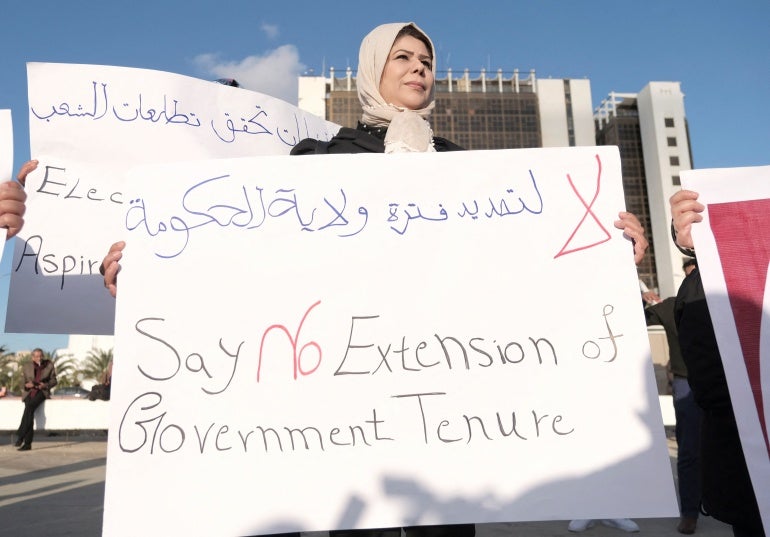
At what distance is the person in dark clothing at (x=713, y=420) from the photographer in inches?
58.3

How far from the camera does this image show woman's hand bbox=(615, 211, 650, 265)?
1.51 metres

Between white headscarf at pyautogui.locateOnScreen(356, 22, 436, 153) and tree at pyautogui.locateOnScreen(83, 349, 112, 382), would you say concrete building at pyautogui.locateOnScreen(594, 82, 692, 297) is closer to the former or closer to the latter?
tree at pyautogui.locateOnScreen(83, 349, 112, 382)

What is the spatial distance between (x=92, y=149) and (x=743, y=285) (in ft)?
8.78

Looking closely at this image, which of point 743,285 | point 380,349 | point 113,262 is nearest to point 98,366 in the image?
point 113,262

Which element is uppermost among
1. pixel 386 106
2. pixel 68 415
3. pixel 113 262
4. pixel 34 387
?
pixel 386 106

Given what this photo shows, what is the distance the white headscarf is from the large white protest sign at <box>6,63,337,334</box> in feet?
3.54

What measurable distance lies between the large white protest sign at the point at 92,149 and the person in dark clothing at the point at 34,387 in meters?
7.43

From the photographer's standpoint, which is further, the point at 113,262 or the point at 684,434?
the point at 684,434

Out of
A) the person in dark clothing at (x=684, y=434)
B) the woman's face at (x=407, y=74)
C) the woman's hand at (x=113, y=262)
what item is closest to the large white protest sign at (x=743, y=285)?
the woman's face at (x=407, y=74)

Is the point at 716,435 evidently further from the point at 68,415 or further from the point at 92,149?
the point at 68,415

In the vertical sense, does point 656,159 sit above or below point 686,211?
above

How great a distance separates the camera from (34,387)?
350 inches

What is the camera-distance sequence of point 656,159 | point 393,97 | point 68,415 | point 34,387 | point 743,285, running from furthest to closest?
point 656,159 < point 68,415 < point 34,387 < point 393,97 < point 743,285

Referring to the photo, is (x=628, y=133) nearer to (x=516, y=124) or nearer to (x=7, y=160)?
(x=516, y=124)
